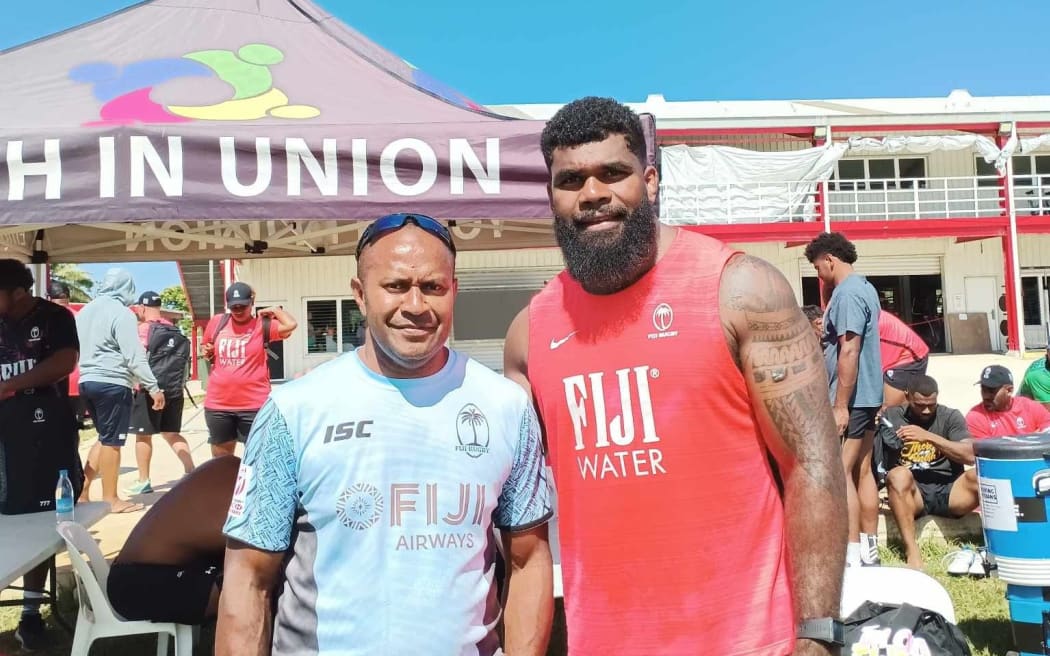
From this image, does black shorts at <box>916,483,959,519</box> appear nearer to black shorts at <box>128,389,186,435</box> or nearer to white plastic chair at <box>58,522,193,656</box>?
white plastic chair at <box>58,522,193,656</box>

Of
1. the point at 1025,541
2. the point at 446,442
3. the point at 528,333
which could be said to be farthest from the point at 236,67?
the point at 1025,541

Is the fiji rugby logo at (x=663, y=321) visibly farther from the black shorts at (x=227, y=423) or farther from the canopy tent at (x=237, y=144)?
the black shorts at (x=227, y=423)

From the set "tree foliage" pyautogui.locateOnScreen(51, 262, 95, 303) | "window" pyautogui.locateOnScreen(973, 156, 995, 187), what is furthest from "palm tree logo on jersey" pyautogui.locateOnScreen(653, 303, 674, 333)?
"tree foliage" pyautogui.locateOnScreen(51, 262, 95, 303)

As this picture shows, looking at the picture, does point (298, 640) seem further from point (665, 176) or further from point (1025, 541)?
point (665, 176)

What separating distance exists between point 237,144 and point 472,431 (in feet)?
6.29

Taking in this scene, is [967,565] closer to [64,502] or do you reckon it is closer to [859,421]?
[859,421]

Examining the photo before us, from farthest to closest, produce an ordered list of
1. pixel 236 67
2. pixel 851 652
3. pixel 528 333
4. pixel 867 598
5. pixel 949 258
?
pixel 949 258
pixel 236 67
pixel 867 598
pixel 851 652
pixel 528 333

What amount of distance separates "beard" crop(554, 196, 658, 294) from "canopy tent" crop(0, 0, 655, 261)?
26.5 inches

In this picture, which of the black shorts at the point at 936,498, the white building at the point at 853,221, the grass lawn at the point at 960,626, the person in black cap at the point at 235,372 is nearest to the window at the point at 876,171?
the white building at the point at 853,221

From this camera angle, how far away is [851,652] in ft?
9.30

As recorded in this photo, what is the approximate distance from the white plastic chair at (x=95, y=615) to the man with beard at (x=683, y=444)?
6.78 ft

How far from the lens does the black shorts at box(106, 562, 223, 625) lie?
2.90 metres

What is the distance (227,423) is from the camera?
6.25 metres

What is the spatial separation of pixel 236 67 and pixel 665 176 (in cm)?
1650
